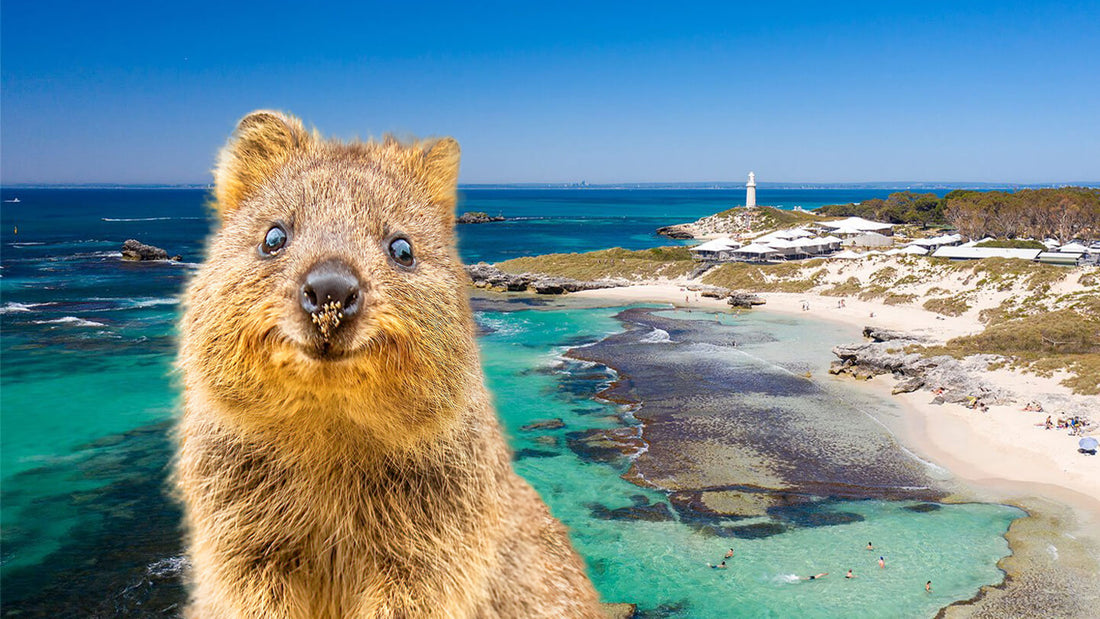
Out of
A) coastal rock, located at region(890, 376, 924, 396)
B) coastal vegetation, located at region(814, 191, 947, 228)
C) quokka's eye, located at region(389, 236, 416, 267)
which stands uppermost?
quokka's eye, located at region(389, 236, 416, 267)

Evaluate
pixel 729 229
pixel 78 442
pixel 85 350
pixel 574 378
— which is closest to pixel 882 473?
pixel 574 378

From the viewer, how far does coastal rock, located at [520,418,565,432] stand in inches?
Answer: 1212

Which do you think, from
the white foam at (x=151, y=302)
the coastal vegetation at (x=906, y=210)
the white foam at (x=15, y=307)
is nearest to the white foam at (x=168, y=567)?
the white foam at (x=151, y=302)

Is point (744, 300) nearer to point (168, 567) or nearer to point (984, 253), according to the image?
point (984, 253)

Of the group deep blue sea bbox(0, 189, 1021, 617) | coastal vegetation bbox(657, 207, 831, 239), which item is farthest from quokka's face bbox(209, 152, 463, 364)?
coastal vegetation bbox(657, 207, 831, 239)

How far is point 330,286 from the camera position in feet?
8.41

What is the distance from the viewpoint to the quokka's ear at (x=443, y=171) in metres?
3.93

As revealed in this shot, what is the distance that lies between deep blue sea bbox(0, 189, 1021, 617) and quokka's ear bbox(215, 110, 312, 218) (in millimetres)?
246

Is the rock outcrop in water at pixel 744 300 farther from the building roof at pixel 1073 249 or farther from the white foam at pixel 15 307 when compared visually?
the white foam at pixel 15 307

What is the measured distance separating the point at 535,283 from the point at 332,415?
66.7m

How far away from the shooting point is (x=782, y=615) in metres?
17.7

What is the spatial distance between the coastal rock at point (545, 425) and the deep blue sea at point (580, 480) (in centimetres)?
51

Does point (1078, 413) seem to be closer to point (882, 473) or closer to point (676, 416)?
point (882, 473)

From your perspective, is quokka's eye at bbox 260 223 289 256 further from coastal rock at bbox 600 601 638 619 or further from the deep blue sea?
coastal rock at bbox 600 601 638 619
